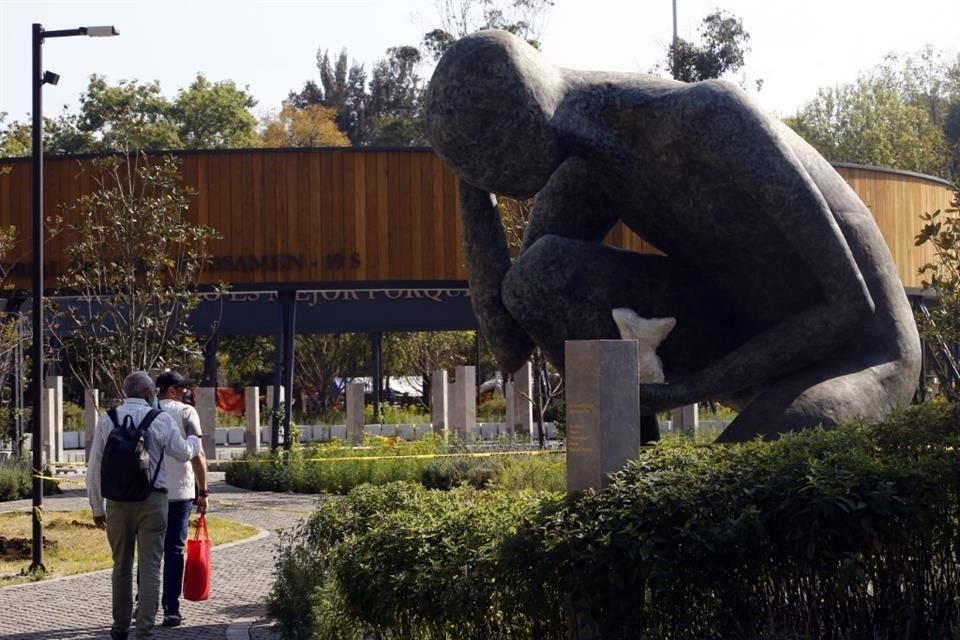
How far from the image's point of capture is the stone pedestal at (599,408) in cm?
753

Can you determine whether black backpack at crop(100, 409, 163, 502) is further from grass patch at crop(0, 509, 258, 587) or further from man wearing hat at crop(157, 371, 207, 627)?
grass patch at crop(0, 509, 258, 587)

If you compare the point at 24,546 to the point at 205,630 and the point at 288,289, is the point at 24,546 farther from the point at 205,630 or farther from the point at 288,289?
the point at 288,289

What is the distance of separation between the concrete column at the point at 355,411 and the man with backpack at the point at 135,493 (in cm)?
1910

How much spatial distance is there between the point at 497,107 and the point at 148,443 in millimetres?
3170

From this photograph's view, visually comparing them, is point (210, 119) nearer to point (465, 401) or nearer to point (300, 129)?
point (300, 129)

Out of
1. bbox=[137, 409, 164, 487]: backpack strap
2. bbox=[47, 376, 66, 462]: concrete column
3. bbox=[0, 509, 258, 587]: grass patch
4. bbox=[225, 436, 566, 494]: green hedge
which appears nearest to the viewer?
bbox=[137, 409, 164, 487]: backpack strap

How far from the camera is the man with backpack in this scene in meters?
9.81

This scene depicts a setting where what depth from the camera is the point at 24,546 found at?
1619 centimetres

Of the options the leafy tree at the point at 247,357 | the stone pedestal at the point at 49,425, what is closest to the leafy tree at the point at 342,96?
the leafy tree at the point at 247,357

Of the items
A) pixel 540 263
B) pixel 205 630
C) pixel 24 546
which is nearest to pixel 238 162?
pixel 24 546

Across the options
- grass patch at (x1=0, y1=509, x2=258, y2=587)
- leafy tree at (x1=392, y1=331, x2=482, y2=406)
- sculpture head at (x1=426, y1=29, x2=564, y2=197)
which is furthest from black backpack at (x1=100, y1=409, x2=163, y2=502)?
leafy tree at (x1=392, y1=331, x2=482, y2=406)

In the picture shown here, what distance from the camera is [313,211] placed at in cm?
2492

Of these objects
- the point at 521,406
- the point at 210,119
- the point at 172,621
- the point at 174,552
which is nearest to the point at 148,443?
the point at 174,552

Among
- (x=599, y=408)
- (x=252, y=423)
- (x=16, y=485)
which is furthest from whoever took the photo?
(x=252, y=423)
